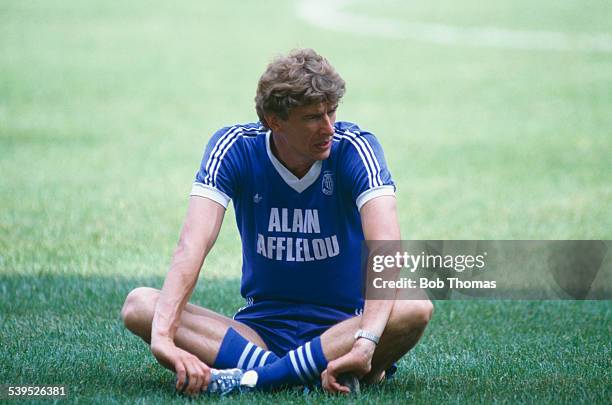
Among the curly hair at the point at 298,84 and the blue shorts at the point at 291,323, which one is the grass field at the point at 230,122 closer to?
the blue shorts at the point at 291,323

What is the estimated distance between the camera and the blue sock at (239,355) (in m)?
5.20

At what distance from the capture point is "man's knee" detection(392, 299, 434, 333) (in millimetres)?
5027

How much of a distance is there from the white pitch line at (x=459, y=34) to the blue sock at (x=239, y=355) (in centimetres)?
2026

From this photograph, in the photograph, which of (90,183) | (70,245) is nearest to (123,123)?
(90,183)

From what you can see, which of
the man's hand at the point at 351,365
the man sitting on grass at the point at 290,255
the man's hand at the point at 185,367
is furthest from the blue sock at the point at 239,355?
the man's hand at the point at 351,365

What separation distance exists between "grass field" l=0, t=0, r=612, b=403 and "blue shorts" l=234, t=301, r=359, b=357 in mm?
375

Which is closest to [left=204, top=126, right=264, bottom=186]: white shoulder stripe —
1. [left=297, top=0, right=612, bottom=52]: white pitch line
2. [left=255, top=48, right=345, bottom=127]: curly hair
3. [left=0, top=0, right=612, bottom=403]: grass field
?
[left=255, top=48, right=345, bottom=127]: curly hair

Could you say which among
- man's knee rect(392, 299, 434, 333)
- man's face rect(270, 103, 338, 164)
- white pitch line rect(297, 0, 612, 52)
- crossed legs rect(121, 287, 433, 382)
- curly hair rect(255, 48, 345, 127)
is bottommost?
crossed legs rect(121, 287, 433, 382)

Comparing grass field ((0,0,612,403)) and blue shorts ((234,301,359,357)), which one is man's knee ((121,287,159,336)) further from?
blue shorts ((234,301,359,357))

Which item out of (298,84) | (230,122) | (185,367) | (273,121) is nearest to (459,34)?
(230,122)

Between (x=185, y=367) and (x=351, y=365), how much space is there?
689 mm

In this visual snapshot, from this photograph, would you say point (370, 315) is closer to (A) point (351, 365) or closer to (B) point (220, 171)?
(A) point (351, 365)

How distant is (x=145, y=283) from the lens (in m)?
8.15

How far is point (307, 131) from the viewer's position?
5.20 m
